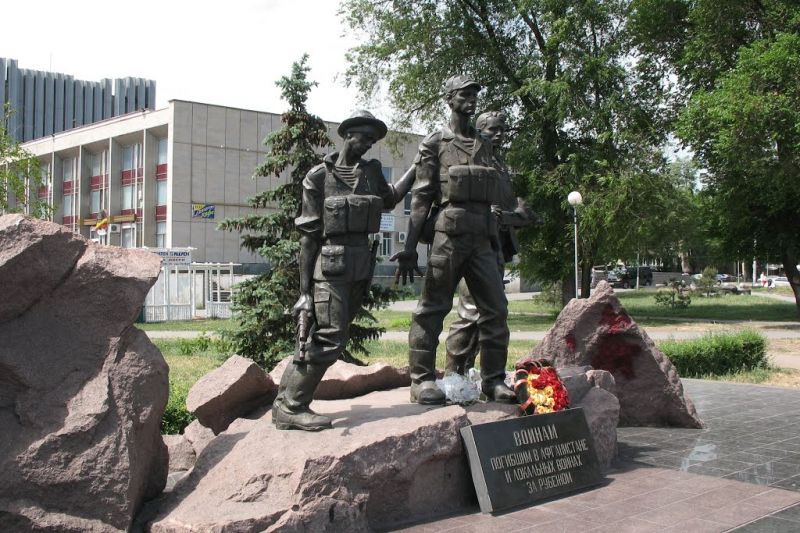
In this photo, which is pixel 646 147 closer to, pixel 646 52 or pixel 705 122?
pixel 705 122

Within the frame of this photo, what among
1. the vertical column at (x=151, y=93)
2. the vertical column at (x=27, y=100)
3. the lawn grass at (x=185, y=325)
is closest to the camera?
the lawn grass at (x=185, y=325)

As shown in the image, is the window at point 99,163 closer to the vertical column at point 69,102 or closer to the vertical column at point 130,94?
the vertical column at point 69,102

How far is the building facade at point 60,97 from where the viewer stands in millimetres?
68125

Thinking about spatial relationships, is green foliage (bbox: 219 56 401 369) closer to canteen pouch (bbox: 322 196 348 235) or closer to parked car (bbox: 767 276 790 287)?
canteen pouch (bbox: 322 196 348 235)

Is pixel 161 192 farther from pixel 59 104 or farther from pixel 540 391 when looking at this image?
pixel 59 104

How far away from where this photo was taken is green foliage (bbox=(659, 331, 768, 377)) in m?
11.9

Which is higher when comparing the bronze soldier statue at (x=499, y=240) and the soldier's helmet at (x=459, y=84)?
the soldier's helmet at (x=459, y=84)

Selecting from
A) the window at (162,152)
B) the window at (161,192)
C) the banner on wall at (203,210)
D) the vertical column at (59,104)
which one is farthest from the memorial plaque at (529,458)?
the vertical column at (59,104)

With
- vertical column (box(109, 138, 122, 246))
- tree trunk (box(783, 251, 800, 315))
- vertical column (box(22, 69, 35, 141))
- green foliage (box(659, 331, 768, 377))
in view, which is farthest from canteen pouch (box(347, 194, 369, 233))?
vertical column (box(22, 69, 35, 141))

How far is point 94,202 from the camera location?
42.1 meters

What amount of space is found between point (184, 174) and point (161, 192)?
3.20 metres

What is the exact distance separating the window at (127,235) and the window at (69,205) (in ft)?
15.5

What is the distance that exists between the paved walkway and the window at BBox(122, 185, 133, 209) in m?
35.8

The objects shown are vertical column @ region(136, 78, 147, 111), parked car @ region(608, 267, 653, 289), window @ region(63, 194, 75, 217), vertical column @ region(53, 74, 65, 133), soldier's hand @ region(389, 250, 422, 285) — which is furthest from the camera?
vertical column @ region(136, 78, 147, 111)
